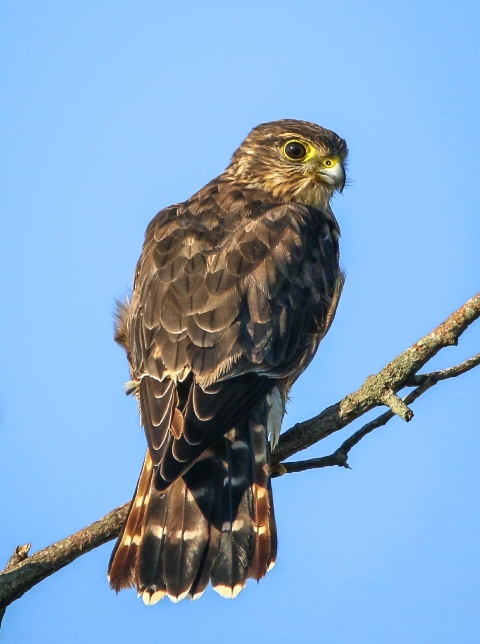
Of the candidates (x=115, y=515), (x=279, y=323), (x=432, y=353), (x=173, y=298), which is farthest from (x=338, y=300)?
(x=115, y=515)

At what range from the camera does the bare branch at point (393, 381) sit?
336 centimetres

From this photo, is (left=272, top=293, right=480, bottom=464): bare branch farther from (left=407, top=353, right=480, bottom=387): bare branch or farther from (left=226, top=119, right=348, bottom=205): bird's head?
(left=226, top=119, right=348, bottom=205): bird's head

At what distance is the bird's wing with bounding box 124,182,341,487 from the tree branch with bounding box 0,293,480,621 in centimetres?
30

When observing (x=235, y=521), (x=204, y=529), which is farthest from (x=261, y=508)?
(x=204, y=529)

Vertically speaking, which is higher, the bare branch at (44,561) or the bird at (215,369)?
the bird at (215,369)

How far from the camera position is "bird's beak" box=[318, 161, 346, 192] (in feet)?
17.0

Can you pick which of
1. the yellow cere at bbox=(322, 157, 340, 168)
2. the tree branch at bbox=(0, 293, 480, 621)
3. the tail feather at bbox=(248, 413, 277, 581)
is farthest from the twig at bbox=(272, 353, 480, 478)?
the yellow cere at bbox=(322, 157, 340, 168)

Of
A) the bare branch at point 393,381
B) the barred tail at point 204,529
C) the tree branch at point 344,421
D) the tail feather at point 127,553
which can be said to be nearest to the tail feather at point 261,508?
the barred tail at point 204,529

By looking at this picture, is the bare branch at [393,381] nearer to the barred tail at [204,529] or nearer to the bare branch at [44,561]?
the barred tail at [204,529]

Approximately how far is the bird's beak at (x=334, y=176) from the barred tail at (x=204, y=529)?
1.86 meters

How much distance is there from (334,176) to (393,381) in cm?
200

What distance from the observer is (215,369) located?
12.2 feet

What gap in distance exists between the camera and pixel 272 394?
13.5 ft

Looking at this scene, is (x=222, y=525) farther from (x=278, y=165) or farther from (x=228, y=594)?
(x=278, y=165)
